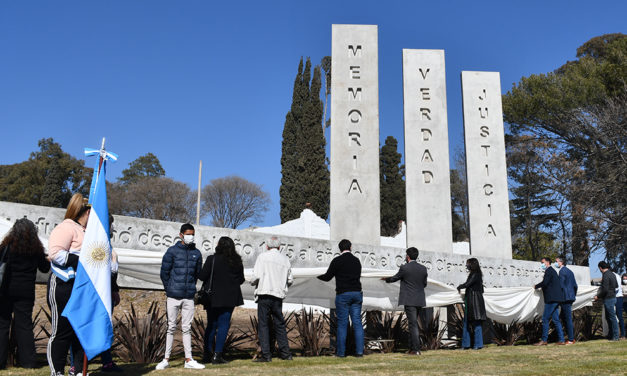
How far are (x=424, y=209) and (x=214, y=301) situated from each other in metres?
11.4

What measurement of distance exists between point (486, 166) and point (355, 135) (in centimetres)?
564

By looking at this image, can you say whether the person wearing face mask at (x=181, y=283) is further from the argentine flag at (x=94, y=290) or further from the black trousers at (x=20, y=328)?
the black trousers at (x=20, y=328)

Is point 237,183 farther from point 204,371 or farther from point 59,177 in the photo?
point 204,371

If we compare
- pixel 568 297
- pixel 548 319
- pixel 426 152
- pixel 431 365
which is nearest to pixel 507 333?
pixel 548 319

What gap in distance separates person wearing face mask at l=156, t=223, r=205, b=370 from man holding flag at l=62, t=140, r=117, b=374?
110cm

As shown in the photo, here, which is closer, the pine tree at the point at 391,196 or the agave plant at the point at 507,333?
the agave plant at the point at 507,333

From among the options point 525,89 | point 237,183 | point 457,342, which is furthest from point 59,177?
point 457,342

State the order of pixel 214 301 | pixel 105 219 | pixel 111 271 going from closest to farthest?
pixel 105 219 → pixel 111 271 → pixel 214 301

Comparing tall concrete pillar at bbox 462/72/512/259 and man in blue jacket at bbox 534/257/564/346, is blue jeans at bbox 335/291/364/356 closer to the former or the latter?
man in blue jacket at bbox 534/257/564/346

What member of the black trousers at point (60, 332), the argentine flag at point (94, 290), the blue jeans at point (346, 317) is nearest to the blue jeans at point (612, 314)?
the blue jeans at point (346, 317)

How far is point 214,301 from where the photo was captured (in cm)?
702

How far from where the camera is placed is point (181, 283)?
6594mm

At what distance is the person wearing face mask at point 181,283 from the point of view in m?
6.55

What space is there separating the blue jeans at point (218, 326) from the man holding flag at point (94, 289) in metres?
1.92
